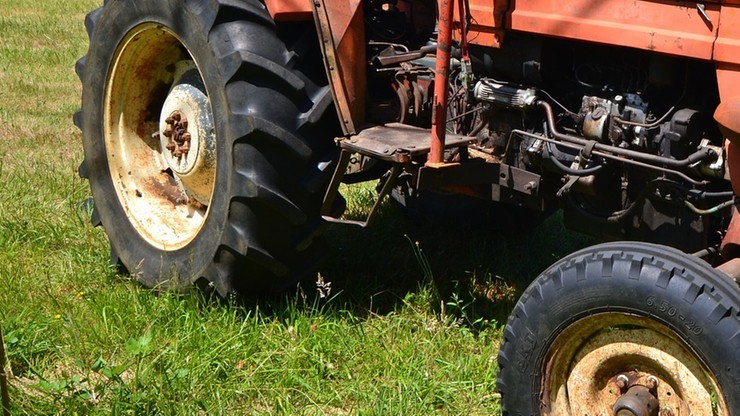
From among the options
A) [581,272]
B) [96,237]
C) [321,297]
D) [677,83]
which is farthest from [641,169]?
[96,237]

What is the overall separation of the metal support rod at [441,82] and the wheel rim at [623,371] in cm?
88

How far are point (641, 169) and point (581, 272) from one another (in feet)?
2.01

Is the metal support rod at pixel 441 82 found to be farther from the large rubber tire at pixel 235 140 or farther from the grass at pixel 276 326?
the grass at pixel 276 326

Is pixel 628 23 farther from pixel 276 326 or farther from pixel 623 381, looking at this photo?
pixel 276 326

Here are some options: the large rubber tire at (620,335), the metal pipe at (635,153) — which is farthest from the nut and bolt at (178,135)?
the large rubber tire at (620,335)

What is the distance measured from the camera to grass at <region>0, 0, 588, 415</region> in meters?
3.54

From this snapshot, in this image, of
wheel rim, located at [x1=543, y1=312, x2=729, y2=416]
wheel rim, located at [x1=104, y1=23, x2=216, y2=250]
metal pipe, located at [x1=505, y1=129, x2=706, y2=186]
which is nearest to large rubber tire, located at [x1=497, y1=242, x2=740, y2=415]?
wheel rim, located at [x1=543, y1=312, x2=729, y2=416]

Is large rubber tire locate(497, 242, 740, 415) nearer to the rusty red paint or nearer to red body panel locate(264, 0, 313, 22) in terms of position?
the rusty red paint

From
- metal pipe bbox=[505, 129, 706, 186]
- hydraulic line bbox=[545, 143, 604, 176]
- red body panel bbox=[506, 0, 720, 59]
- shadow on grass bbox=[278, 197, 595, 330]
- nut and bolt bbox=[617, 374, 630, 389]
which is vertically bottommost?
shadow on grass bbox=[278, 197, 595, 330]

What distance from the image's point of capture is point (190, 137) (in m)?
4.39

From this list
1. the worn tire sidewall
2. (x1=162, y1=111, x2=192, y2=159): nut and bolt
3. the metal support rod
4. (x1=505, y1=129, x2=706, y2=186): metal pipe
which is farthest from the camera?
(x1=162, y1=111, x2=192, y2=159): nut and bolt

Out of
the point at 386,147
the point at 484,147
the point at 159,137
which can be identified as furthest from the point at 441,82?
the point at 159,137

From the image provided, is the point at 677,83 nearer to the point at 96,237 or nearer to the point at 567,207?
the point at 567,207

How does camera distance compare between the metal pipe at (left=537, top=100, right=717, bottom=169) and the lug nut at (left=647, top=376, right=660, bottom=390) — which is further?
the metal pipe at (left=537, top=100, right=717, bottom=169)
